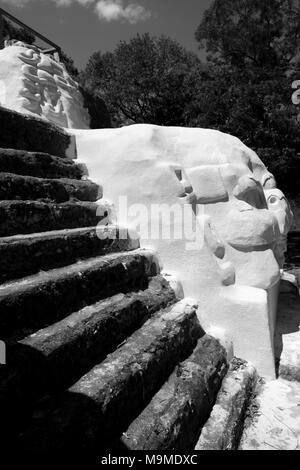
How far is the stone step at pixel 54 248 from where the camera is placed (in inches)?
60.3

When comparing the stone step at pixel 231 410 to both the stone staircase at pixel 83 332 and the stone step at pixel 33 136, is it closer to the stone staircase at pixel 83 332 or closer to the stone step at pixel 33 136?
the stone staircase at pixel 83 332

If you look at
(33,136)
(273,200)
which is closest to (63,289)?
(33,136)

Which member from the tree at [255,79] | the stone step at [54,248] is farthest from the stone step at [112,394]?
the tree at [255,79]

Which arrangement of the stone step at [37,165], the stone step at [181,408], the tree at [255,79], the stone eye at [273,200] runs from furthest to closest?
the tree at [255,79] → the stone eye at [273,200] → the stone step at [37,165] → the stone step at [181,408]

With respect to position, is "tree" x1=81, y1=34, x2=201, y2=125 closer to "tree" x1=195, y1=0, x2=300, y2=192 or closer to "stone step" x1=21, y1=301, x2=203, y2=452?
"tree" x1=195, y1=0, x2=300, y2=192

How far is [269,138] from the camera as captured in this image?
7207 mm

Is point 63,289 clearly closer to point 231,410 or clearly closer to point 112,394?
point 112,394

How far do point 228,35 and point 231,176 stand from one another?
29.5 ft

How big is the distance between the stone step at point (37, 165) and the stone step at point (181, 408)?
1.53 meters

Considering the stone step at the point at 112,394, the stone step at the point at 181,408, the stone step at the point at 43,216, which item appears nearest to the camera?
the stone step at the point at 112,394

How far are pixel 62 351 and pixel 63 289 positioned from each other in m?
0.33

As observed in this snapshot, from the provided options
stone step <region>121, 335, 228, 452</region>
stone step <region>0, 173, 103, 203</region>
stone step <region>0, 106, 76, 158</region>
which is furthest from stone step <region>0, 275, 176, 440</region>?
stone step <region>0, 106, 76, 158</region>

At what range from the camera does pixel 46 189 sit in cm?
220

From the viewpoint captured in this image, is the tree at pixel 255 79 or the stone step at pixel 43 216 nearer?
the stone step at pixel 43 216
